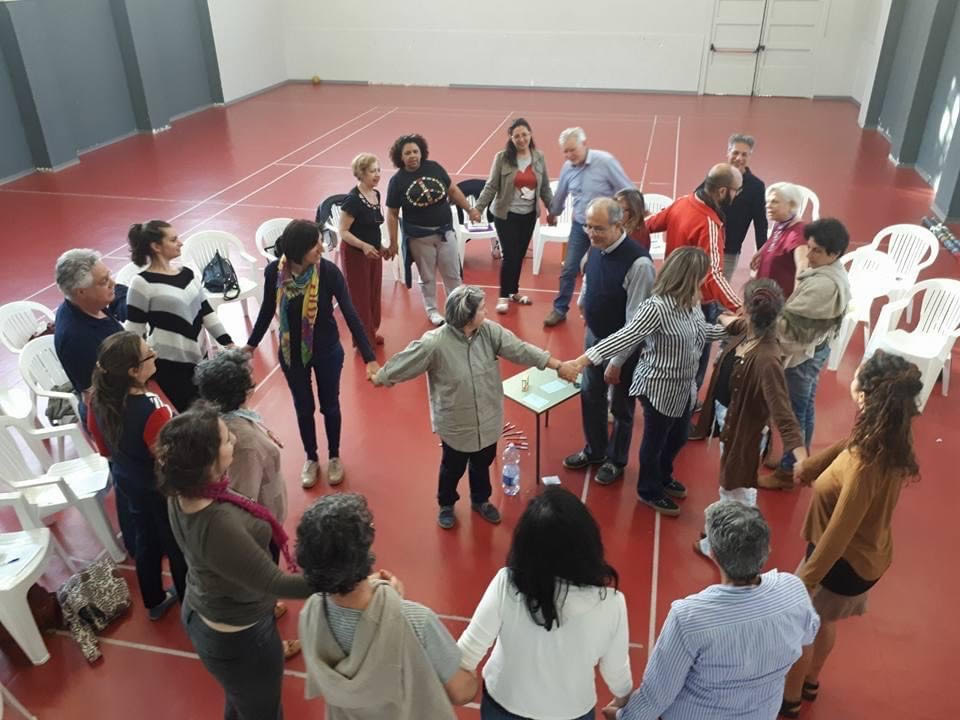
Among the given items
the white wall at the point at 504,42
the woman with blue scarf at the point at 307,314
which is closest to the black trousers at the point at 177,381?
the woman with blue scarf at the point at 307,314

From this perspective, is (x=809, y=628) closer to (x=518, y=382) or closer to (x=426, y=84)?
(x=518, y=382)

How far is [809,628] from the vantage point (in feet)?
7.29

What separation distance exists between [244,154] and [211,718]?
11599mm

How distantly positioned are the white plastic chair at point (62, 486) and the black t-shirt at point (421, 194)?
10.0ft

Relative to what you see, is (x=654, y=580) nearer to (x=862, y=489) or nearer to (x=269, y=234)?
(x=862, y=489)

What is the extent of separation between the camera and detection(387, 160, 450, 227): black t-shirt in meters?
5.98

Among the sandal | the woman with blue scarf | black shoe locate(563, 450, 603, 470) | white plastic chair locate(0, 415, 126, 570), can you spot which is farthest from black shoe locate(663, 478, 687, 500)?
white plastic chair locate(0, 415, 126, 570)

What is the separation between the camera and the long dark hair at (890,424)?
2.51 meters

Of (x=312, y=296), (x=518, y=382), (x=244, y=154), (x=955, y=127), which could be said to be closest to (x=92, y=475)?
(x=312, y=296)

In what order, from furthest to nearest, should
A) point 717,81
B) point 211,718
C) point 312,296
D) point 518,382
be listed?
point 717,81, point 518,382, point 312,296, point 211,718

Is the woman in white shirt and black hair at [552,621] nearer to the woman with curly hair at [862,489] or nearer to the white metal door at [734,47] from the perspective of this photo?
the woman with curly hair at [862,489]

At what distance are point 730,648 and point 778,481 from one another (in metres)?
2.87

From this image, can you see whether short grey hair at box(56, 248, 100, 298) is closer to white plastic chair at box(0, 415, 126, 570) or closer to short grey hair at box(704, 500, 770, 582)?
white plastic chair at box(0, 415, 126, 570)

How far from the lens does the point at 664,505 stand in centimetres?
445
